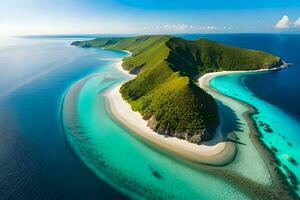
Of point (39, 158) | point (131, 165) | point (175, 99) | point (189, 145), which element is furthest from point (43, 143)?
point (175, 99)

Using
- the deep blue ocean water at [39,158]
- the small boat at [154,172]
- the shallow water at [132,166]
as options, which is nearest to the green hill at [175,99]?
the shallow water at [132,166]

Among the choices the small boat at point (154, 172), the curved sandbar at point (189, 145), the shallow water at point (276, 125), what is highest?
the small boat at point (154, 172)

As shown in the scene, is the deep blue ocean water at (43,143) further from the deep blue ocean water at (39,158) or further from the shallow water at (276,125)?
the shallow water at (276,125)

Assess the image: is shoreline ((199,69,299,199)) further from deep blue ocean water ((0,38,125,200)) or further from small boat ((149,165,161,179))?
deep blue ocean water ((0,38,125,200))

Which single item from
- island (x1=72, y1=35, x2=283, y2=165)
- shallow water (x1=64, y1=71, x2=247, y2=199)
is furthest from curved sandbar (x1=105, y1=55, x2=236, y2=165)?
shallow water (x1=64, y1=71, x2=247, y2=199)

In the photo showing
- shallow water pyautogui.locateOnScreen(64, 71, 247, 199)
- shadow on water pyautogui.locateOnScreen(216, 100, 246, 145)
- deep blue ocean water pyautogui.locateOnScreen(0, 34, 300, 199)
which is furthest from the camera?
shadow on water pyautogui.locateOnScreen(216, 100, 246, 145)

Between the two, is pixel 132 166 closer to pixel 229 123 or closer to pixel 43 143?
pixel 43 143

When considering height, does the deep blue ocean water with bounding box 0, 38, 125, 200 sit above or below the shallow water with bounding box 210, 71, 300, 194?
above

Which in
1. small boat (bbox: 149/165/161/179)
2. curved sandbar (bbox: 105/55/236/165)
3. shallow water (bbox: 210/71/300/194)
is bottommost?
shallow water (bbox: 210/71/300/194)
